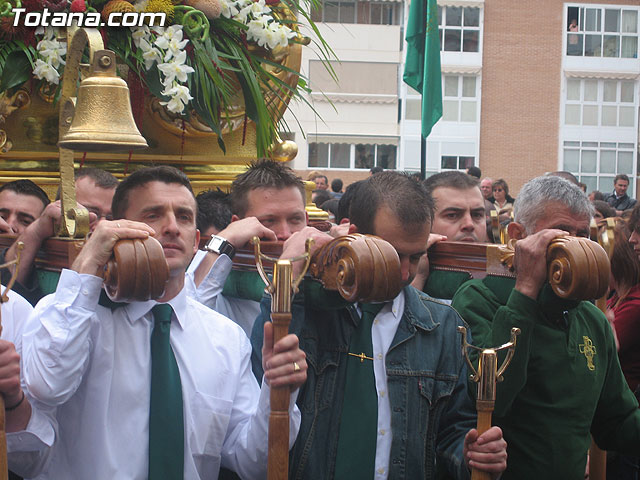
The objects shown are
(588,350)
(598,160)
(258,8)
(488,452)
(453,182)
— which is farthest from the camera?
(598,160)

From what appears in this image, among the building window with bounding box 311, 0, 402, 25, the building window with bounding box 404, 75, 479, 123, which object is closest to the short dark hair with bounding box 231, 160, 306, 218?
the building window with bounding box 404, 75, 479, 123

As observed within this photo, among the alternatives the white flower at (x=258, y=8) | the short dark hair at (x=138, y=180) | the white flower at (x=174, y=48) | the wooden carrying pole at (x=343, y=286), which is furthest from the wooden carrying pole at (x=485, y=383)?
the white flower at (x=258, y=8)

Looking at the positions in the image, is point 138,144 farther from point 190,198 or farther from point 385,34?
point 385,34

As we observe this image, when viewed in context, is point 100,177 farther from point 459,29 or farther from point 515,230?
point 459,29

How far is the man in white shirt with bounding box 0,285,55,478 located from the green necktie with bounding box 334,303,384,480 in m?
0.78

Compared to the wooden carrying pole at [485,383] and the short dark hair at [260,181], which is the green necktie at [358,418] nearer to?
the wooden carrying pole at [485,383]

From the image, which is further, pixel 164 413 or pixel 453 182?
Result: pixel 453 182

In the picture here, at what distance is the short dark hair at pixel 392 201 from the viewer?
2.74m

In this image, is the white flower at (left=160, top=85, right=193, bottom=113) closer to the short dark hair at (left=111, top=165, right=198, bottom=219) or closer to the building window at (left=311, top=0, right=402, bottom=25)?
the short dark hair at (left=111, top=165, right=198, bottom=219)

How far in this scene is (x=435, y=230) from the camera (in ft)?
13.1

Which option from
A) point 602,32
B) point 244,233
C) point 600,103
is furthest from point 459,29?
point 244,233

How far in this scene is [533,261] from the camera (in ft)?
8.20

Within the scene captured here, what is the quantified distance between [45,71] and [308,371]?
6.11 feet

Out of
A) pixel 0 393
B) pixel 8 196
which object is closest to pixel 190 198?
pixel 0 393
